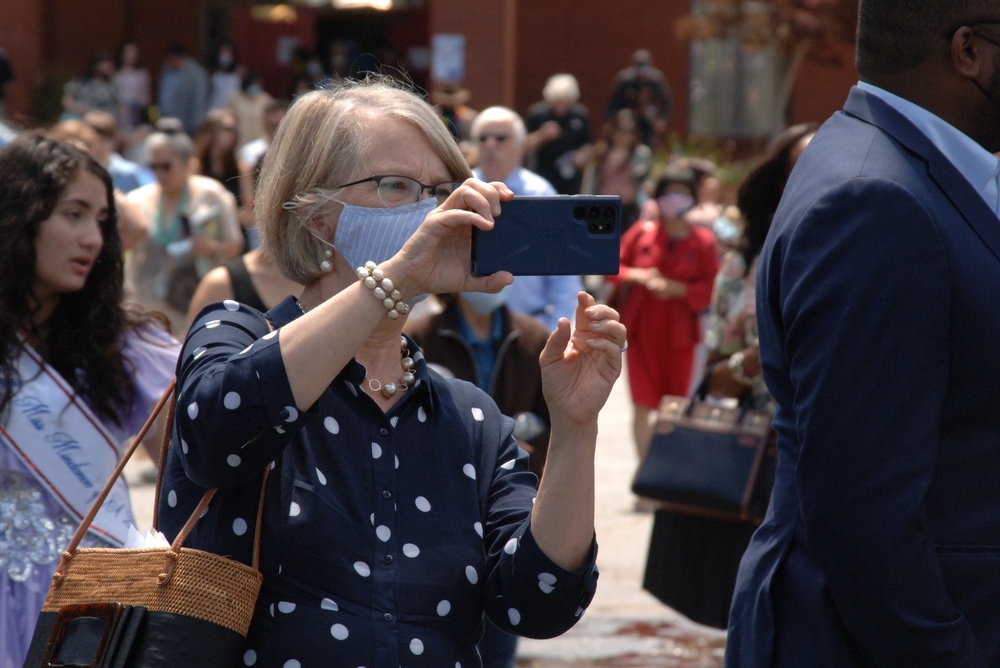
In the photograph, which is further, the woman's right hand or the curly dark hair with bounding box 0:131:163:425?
the curly dark hair with bounding box 0:131:163:425

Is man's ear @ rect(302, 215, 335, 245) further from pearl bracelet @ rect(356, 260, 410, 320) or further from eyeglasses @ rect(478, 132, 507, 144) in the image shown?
eyeglasses @ rect(478, 132, 507, 144)

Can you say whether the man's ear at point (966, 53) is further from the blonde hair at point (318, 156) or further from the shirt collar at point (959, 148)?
the blonde hair at point (318, 156)

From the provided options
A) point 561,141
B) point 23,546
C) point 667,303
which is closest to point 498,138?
point 667,303

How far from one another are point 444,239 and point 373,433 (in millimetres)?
390

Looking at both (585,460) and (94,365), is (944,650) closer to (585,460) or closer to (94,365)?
(585,460)

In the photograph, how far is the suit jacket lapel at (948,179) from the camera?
2.00 m

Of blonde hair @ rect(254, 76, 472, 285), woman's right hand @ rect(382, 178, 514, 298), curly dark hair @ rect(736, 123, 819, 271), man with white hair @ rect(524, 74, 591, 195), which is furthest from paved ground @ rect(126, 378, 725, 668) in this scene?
man with white hair @ rect(524, 74, 591, 195)

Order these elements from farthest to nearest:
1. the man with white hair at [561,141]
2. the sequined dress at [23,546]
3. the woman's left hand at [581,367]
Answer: the man with white hair at [561,141], the sequined dress at [23,546], the woman's left hand at [581,367]

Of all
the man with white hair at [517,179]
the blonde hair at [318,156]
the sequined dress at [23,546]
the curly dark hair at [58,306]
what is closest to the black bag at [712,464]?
the curly dark hair at [58,306]

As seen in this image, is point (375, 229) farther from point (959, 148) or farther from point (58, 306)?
point (58, 306)

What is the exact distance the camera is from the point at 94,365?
3311 millimetres

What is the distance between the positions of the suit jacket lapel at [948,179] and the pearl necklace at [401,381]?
88 cm

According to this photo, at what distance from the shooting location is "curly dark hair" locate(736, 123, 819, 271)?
4.50m

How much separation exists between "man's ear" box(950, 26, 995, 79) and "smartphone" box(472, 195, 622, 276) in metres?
0.56
